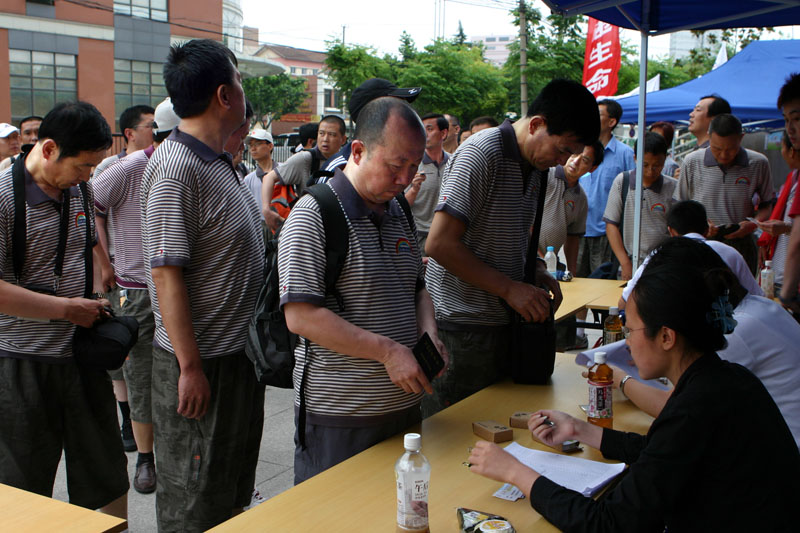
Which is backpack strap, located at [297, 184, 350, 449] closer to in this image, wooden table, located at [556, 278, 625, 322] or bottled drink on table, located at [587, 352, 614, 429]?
bottled drink on table, located at [587, 352, 614, 429]

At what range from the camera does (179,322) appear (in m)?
2.22

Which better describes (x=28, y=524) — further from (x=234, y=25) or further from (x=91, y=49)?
(x=234, y=25)

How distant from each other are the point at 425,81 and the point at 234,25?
673 inches

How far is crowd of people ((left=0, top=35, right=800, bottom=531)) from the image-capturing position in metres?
1.54

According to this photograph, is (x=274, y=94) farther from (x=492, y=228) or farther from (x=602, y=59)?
(x=492, y=228)

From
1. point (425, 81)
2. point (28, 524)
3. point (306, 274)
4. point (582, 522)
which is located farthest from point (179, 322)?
point (425, 81)

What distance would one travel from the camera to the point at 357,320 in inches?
78.1

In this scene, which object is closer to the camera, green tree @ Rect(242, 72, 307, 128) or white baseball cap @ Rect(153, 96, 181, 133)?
white baseball cap @ Rect(153, 96, 181, 133)

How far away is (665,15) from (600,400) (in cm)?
342

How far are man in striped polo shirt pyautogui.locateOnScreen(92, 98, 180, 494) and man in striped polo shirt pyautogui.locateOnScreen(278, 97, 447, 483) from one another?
6.04 ft

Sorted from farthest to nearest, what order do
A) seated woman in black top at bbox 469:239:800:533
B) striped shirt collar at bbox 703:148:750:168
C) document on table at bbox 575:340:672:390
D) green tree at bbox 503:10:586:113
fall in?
green tree at bbox 503:10:586:113, striped shirt collar at bbox 703:148:750:168, document on table at bbox 575:340:672:390, seated woman in black top at bbox 469:239:800:533

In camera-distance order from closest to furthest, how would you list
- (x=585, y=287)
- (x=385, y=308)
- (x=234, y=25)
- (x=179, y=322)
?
(x=385, y=308), (x=179, y=322), (x=585, y=287), (x=234, y=25)

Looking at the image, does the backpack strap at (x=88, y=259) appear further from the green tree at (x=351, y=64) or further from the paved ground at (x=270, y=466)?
the green tree at (x=351, y=64)

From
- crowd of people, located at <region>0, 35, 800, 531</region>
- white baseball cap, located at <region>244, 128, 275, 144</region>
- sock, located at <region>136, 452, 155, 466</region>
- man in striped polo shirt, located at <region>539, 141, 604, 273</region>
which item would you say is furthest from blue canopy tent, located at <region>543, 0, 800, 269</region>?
white baseball cap, located at <region>244, 128, 275, 144</region>
